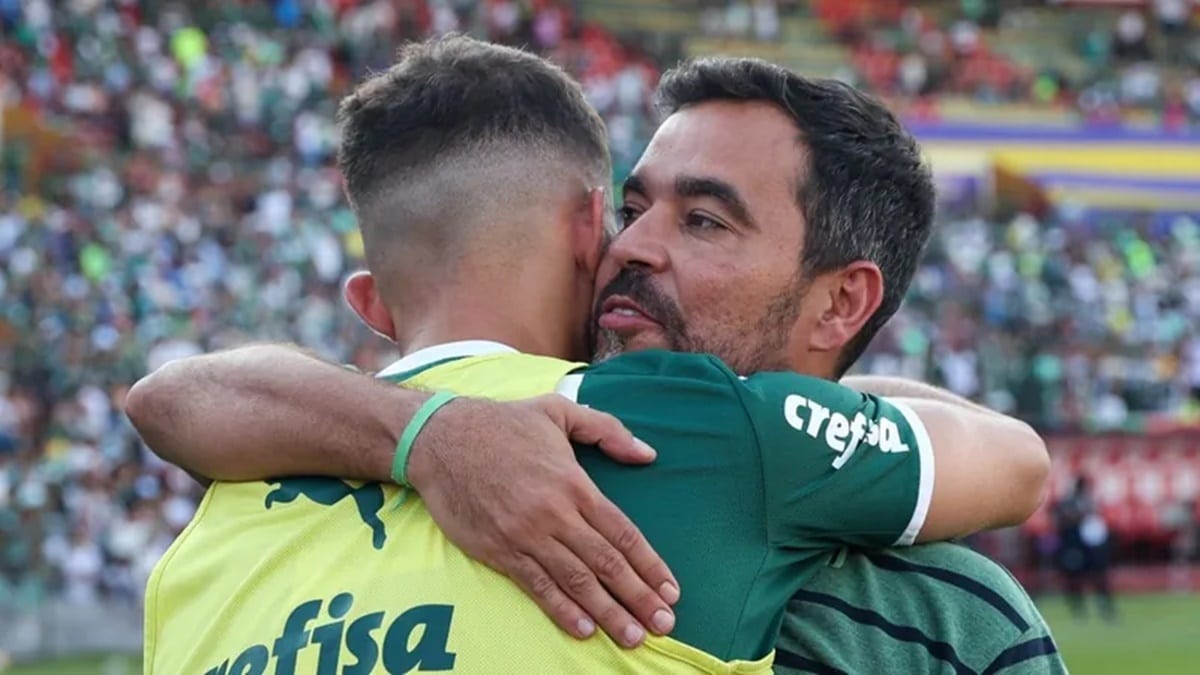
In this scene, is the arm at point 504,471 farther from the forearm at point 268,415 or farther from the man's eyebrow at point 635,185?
the man's eyebrow at point 635,185

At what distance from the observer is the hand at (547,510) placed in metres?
2.38

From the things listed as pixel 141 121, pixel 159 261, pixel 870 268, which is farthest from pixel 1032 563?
pixel 870 268

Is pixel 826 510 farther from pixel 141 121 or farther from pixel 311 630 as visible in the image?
pixel 141 121

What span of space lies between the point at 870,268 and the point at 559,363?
0.54 meters

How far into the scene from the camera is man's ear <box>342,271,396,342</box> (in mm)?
2910

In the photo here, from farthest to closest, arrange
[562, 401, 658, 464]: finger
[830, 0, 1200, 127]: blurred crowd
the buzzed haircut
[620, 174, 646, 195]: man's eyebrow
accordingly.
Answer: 1. [830, 0, 1200, 127]: blurred crowd
2. [620, 174, 646, 195]: man's eyebrow
3. the buzzed haircut
4. [562, 401, 658, 464]: finger

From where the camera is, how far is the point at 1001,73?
102 feet

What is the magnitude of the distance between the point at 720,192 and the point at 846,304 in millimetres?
271

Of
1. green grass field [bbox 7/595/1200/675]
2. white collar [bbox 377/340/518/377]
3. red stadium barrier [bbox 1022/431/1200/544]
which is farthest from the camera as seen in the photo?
red stadium barrier [bbox 1022/431/1200/544]

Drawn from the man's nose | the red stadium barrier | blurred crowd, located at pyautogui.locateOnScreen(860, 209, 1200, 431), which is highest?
the man's nose

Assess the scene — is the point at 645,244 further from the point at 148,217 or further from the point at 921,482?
the point at 148,217

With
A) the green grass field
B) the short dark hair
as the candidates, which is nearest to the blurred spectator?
the green grass field

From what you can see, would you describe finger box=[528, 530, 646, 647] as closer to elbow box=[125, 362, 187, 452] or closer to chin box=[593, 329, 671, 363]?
chin box=[593, 329, 671, 363]

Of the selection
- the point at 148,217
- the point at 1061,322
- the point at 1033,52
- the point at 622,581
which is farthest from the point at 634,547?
the point at 1033,52
